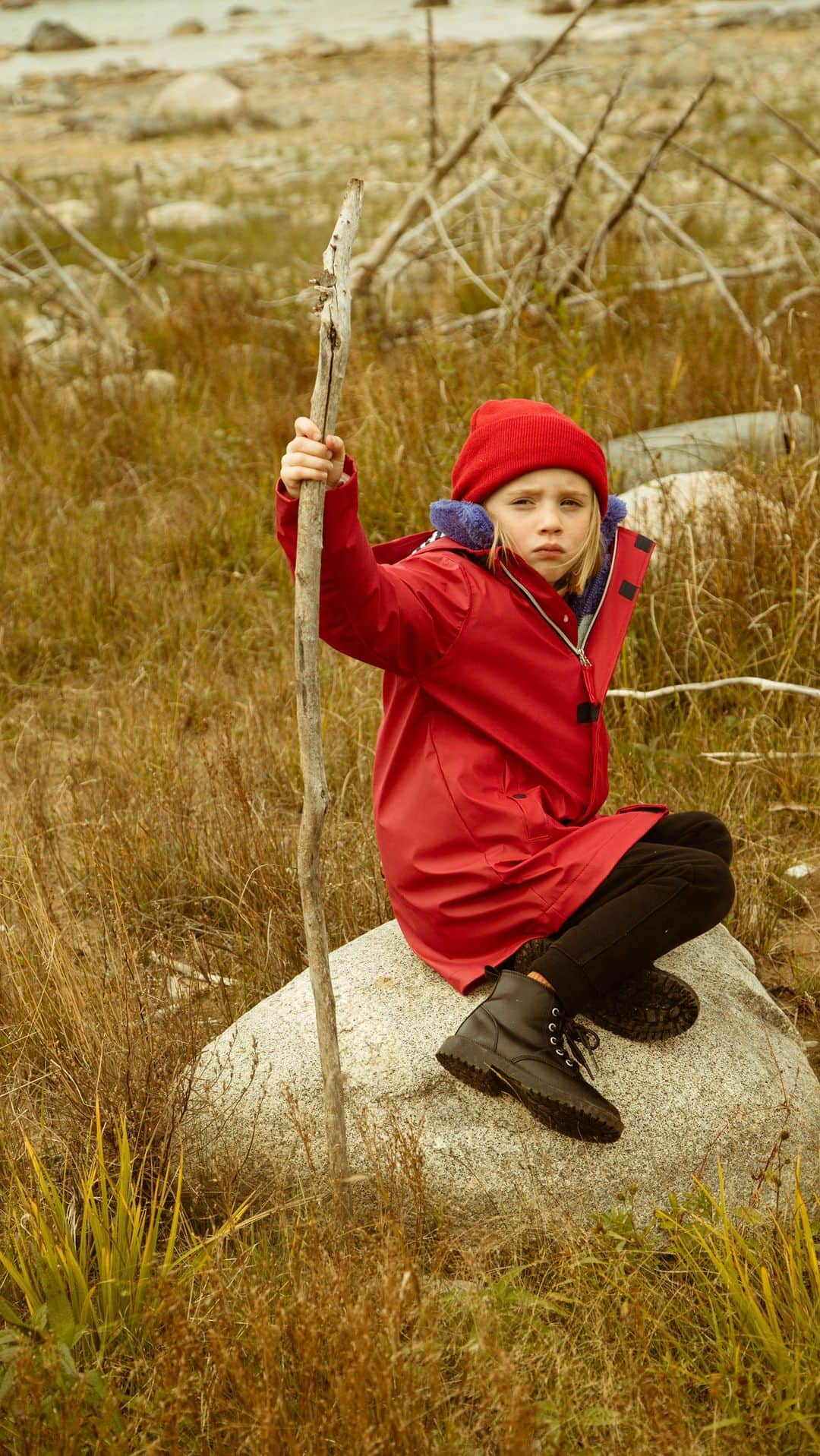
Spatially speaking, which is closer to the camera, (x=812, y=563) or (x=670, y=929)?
(x=670, y=929)

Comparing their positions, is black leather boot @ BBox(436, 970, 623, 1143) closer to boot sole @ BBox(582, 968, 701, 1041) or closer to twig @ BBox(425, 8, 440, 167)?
boot sole @ BBox(582, 968, 701, 1041)

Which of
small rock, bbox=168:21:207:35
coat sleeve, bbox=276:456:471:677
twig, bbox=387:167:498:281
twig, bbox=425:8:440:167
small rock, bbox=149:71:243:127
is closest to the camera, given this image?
coat sleeve, bbox=276:456:471:677

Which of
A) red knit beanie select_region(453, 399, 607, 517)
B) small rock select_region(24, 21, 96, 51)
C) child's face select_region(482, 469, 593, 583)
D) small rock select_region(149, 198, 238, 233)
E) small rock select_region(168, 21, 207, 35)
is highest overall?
small rock select_region(168, 21, 207, 35)

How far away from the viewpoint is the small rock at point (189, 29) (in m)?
50.9

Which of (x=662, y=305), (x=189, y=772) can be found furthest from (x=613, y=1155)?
(x=662, y=305)

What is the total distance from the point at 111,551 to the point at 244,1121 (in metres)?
2.99

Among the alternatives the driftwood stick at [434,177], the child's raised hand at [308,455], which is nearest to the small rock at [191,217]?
the driftwood stick at [434,177]

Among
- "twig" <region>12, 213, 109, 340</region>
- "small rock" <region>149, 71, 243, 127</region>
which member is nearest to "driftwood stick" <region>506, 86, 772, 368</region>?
"twig" <region>12, 213, 109, 340</region>

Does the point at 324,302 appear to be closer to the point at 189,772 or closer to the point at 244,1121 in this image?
the point at 244,1121

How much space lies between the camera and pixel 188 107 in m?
26.5

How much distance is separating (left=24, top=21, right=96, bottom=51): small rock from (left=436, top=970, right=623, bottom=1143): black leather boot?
171 feet

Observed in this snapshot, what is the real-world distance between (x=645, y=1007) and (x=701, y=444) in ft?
8.94

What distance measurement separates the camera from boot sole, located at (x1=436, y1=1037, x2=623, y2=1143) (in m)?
2.21

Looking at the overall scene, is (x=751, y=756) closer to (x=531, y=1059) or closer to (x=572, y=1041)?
(x=572, y=1041)
